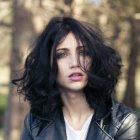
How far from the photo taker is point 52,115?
317 centimetres

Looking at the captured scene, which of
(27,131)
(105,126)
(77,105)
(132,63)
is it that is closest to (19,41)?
(27,131)

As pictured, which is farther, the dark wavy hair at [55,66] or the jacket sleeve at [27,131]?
the jacket sleeve at [27,131]

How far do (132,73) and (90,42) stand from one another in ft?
59.5

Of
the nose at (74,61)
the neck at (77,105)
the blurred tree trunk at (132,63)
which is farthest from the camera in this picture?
the blurred tree trunk at (132,63)

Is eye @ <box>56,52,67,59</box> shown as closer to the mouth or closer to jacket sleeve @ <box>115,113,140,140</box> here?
the mouth

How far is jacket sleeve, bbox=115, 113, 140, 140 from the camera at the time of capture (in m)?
3.03

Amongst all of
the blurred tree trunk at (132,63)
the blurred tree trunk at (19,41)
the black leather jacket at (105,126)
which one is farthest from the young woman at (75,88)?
the blurred tree trunk at (132,63)

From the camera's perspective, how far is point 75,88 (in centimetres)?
302

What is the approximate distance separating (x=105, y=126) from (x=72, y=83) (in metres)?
0.29

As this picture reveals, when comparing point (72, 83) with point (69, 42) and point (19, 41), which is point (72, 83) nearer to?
point (69, 42)

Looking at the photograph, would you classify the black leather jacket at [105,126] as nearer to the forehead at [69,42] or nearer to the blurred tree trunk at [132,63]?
the forehead at [69,42]

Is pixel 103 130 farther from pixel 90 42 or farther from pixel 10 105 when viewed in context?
pixel 10 105

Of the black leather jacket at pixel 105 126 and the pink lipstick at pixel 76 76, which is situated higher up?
the pink lipstick at pixel 76 76

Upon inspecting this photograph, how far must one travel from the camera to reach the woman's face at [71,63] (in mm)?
3006
